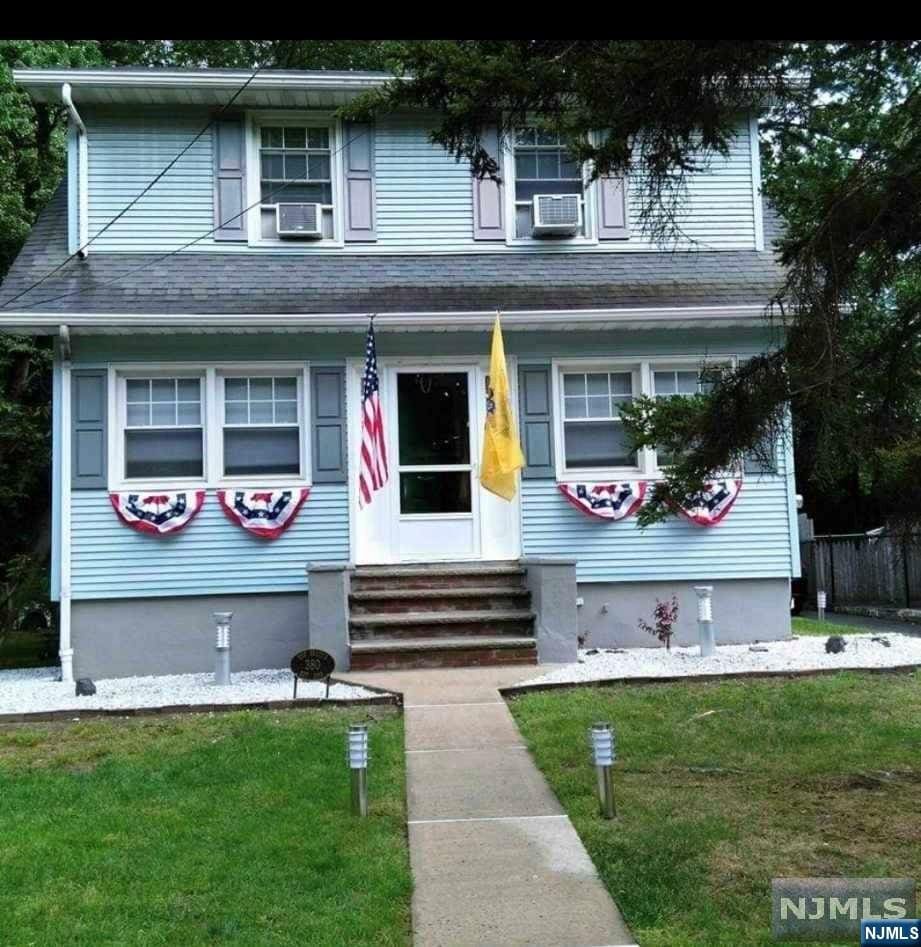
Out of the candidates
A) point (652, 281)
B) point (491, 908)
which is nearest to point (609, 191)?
point (652, 281)

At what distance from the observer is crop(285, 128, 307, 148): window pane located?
11.4 metres

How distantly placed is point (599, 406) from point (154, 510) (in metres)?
4.93

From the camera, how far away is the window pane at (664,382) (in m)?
10.8

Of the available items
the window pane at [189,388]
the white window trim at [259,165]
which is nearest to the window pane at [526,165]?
the white window trim at [259,165]

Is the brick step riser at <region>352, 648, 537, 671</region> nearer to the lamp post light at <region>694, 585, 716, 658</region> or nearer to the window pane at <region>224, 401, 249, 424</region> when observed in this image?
the lamp post light at <region>694, 585, 716, 658</region>

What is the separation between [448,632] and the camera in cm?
933

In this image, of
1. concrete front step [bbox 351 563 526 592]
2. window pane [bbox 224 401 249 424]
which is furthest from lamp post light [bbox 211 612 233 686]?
window pane [bbox 224 401 249 424]

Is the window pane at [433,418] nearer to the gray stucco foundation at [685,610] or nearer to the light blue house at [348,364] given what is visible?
the light blue house at [348,364]

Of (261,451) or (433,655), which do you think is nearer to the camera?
(433,655)

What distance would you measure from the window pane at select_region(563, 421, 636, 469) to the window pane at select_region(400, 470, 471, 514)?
1202 mm

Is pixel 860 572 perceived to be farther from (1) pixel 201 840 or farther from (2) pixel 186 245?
(1) pixel 201 840

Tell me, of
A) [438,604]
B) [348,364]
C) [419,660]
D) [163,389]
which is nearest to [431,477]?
[348,364]

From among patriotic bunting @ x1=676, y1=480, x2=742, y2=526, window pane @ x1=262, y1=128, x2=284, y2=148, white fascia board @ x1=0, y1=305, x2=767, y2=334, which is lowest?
patriotic bunting @ x1=676, y1=480, x2=742, y2=526

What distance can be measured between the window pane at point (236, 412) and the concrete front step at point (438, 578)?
209 cm
